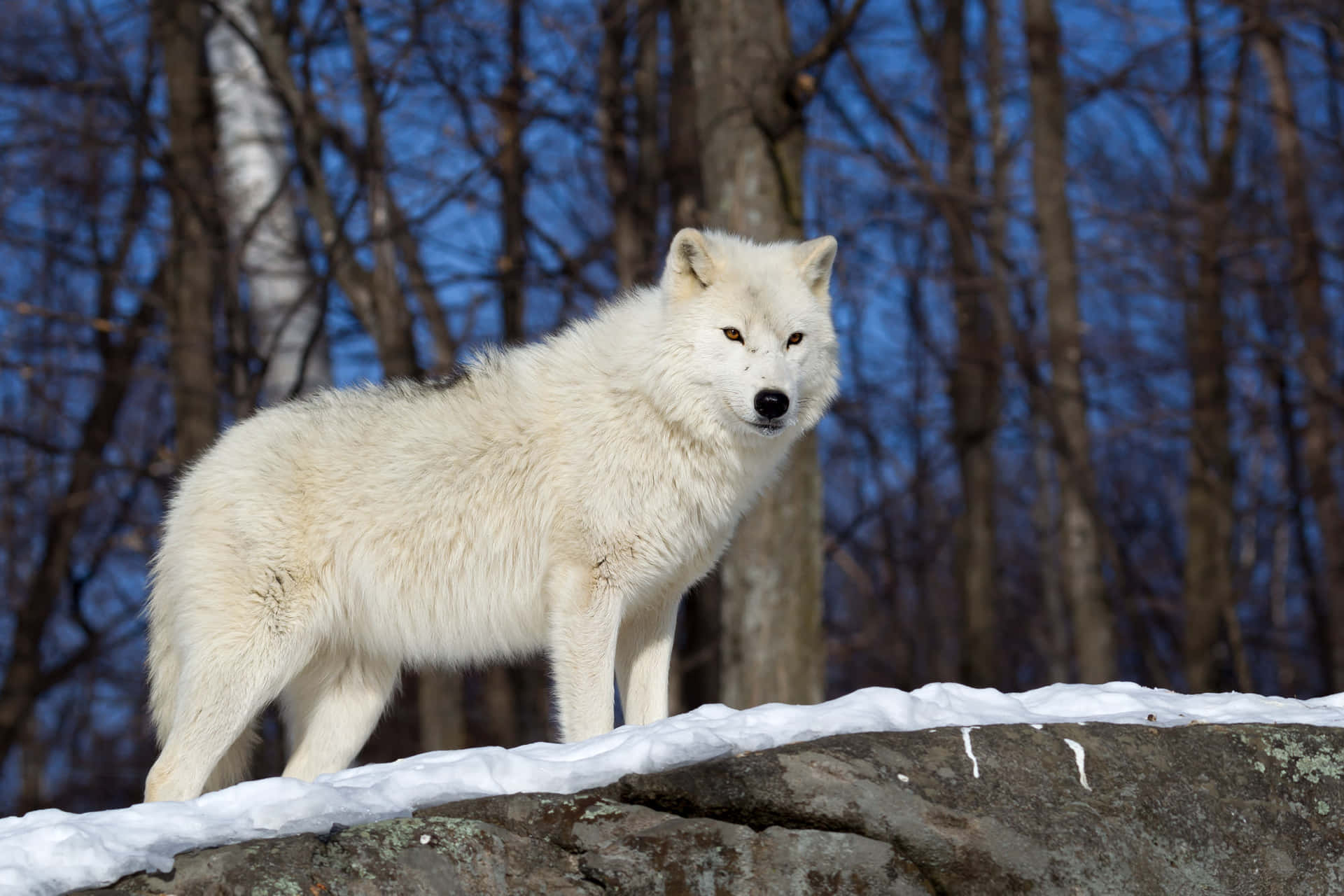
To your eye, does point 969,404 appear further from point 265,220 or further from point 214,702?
point 214,702

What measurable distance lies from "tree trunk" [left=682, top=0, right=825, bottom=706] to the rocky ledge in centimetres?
407

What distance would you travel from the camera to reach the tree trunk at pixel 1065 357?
42.2ft

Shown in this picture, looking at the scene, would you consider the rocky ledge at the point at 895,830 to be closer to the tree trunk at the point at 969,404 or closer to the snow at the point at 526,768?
the snow at the point at 526,768

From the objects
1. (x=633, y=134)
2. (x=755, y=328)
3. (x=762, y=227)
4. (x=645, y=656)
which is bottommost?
(x=645, y=656)

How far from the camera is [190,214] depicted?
1193 centimetres

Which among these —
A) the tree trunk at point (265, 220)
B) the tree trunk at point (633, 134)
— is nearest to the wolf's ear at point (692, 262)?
the tree trunk at point (265, 220)

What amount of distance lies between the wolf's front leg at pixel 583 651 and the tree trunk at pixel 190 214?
750cm

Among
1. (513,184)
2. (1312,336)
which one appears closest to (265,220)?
(513,184)

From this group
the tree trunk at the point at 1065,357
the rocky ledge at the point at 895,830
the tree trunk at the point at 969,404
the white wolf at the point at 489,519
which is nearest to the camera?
the rocky ledge at the point at 895,830

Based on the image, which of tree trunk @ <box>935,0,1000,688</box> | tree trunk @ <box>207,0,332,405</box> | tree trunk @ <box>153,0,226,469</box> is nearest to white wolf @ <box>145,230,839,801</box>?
tree trunk @ <box>207,0,332,405</box>

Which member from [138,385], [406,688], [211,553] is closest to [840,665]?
[406,688]

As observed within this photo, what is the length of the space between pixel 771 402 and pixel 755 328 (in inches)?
15.7

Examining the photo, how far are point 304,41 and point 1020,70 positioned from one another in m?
11.0

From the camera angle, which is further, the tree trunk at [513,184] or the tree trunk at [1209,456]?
the tree trunk at [1209,456]
